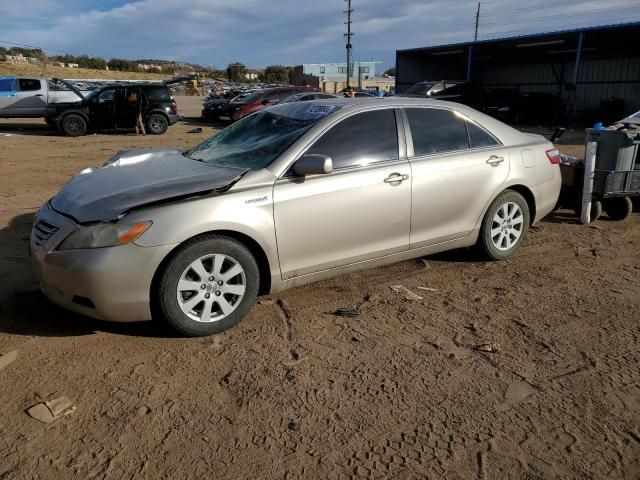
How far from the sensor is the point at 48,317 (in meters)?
3.86

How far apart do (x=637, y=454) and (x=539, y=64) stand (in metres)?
31.5

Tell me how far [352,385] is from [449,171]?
7.42 ft

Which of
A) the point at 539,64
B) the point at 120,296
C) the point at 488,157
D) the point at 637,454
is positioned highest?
the point at 539,64

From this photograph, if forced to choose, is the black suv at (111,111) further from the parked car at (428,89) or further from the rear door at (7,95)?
the parked car at (428,89)

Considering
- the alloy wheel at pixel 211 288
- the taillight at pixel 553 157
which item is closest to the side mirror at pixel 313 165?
the alloy wheel at pixel 211 288

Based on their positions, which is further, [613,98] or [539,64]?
[539,64]

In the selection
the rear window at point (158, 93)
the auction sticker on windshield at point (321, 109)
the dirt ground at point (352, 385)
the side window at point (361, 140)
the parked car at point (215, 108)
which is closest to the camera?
the dirt ground at point (352, 385)

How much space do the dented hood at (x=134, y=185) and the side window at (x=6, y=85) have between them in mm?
17081

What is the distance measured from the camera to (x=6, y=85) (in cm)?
1830

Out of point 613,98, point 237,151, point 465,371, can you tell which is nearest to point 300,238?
point 237,151

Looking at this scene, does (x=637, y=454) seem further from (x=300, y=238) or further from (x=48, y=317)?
(x=48, y=317)

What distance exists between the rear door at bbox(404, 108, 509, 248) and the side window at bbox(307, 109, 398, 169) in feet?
0.65

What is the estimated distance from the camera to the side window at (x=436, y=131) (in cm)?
452

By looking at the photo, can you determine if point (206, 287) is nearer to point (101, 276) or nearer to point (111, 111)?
point (101, 276)
